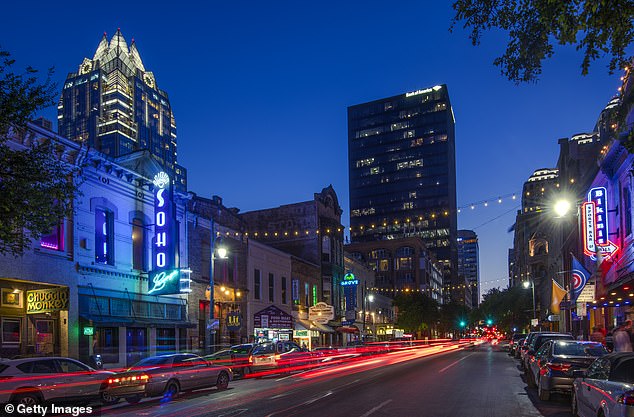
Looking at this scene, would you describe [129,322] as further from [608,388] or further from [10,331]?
[608,388]

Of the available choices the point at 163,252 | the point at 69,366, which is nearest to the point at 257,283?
the point at 163,252

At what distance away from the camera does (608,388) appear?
30.5 ft

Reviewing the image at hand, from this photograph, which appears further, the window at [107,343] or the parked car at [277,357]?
the parked car at [277,357]

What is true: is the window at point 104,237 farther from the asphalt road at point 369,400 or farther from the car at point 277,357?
the asphalt road at point 369,400

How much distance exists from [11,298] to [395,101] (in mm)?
171560

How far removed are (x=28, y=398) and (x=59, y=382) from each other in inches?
42.7

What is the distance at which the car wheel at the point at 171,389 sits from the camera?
18539mm

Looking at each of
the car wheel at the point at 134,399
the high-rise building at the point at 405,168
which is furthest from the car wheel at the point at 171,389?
the high-rise building at the point at 405,168

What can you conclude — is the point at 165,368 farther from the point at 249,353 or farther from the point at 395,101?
the point at 395,101

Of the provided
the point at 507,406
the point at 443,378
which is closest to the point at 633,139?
the point at 507,406

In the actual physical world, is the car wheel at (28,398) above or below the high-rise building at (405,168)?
below

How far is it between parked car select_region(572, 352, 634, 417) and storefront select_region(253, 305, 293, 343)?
94.2 ft

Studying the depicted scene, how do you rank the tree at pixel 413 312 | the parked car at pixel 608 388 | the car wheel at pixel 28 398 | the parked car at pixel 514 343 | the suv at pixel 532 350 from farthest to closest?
the tree at pixel 413 312 → the parked car at pixel 514 343 → the suv at pixel 532 350 → the car wheel at pixel 28 398 → the parked car at pixel 608 388

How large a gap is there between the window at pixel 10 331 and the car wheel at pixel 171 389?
8.42 meters
